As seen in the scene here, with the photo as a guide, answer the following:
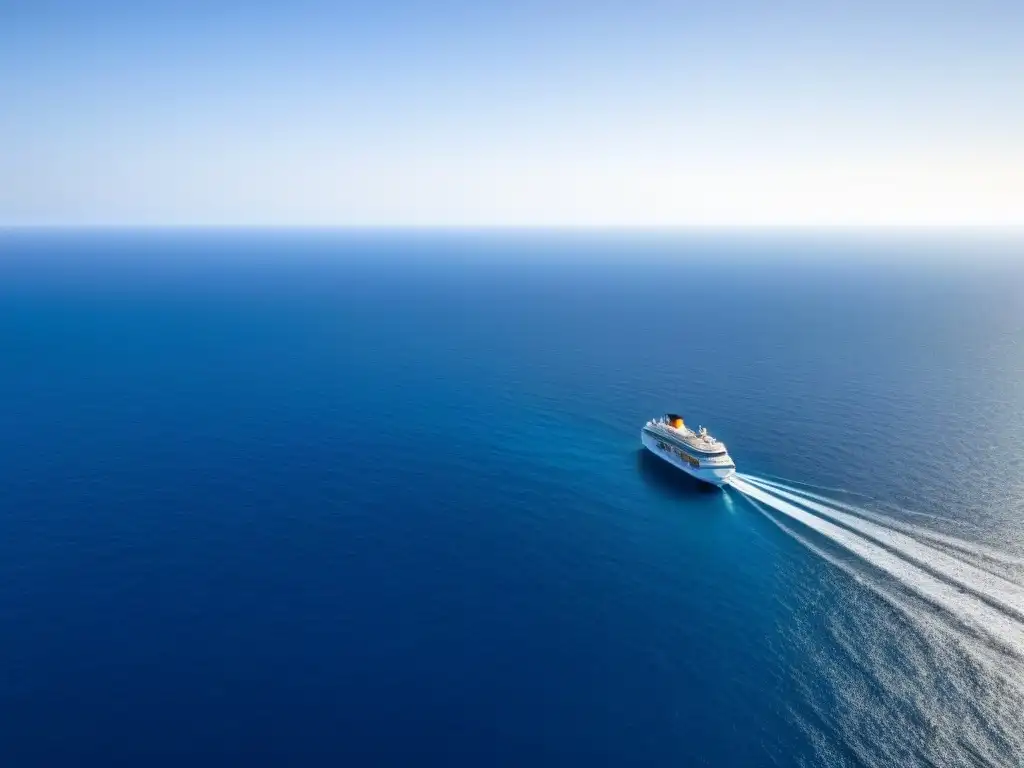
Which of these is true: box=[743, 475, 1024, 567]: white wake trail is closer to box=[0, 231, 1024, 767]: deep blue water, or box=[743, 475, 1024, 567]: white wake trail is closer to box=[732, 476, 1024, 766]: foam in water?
box=[0, 231, 1024, 767]: deep blue water

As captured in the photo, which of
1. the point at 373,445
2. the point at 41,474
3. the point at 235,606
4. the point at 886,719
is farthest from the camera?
the point at 373,445

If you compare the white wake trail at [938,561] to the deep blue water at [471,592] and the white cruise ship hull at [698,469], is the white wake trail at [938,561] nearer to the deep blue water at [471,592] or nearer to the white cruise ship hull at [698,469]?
the deep blue water at [471,592]

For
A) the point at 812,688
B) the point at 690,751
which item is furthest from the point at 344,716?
the point at 812,688

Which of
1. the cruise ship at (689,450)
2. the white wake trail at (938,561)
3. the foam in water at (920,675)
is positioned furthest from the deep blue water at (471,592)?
the white wake trail at (938,561)

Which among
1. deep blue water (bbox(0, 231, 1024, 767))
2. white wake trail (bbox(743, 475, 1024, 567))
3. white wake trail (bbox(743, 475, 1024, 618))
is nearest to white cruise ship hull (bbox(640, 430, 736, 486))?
deep blue water (bbox(0, 231, 1024, 767))

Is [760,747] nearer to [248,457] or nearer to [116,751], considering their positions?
[116,751]

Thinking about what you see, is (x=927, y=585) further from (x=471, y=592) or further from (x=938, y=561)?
(x=471, y=592)
